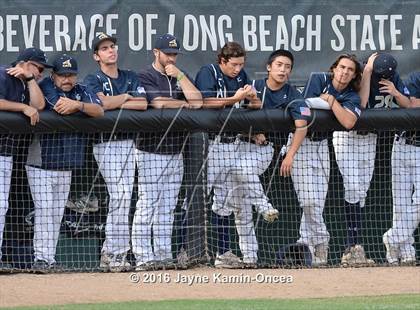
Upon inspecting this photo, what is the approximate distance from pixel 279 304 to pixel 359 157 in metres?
2.35

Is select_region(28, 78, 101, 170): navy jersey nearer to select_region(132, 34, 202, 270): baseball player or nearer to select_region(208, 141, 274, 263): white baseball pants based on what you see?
select_region(132, 34, 202, 270): baseball player

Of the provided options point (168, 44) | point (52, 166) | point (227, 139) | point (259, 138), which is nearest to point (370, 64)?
point (259, 138)

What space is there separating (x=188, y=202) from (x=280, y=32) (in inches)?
77.0

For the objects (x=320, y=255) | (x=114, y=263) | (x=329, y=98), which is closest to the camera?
(x=114, y=263)

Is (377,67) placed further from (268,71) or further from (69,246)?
(69,246)

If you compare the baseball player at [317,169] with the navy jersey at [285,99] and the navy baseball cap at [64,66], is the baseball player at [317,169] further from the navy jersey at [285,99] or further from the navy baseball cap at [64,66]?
the navy baseball cap at [64,66]

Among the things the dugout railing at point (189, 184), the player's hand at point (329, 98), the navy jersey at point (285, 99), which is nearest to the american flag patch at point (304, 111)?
the navy jersey at point (285, 99)

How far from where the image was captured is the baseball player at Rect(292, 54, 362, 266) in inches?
349

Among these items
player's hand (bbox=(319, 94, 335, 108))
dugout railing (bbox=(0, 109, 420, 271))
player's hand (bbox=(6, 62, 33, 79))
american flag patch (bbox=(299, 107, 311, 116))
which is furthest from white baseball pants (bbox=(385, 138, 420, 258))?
player's hand (bbox=(6, 62, 33, 79))

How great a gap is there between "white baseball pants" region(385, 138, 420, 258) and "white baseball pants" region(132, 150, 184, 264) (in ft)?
6.28

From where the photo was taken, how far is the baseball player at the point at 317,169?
349 inches

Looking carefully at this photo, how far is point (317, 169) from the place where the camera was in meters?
8.95

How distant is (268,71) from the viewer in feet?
29.2

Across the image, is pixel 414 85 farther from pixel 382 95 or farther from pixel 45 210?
pixel 45 210
